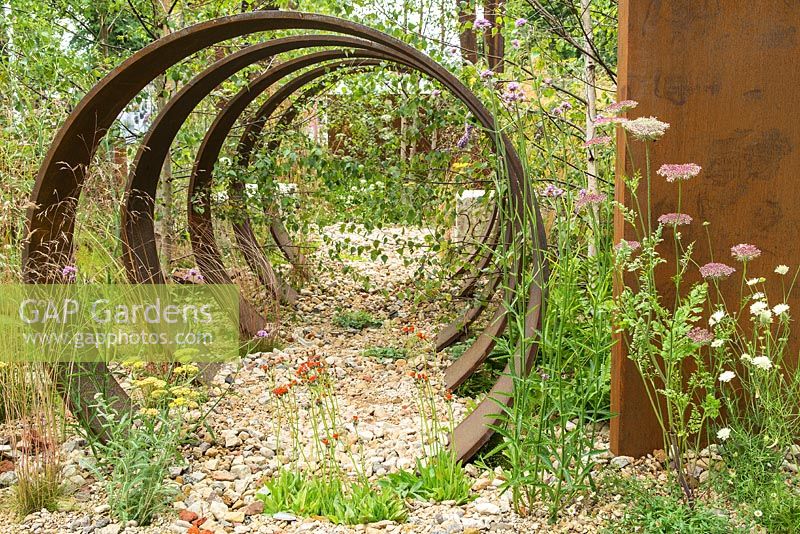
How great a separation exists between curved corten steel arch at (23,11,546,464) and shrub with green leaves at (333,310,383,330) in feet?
7.77

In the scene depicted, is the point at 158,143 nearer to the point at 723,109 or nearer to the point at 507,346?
the point at 507,346

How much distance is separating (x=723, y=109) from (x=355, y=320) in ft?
11.1

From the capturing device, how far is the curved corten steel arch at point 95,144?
10.4ft

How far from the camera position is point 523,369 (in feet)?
8.73

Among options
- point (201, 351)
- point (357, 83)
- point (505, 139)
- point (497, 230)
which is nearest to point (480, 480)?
point (505, 139)

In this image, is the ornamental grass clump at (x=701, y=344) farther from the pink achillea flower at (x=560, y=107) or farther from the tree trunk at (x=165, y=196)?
the tree trunk at (x=165, y=196)

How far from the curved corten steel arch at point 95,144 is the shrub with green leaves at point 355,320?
2368mm

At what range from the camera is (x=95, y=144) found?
3.55 meters

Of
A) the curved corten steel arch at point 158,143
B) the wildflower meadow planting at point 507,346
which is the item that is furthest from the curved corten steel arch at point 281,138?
the curved corten steel arch at point 158,143

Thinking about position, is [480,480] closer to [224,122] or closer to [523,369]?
[523,369]

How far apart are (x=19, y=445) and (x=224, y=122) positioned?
262 centimetres

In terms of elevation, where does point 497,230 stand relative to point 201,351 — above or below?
above

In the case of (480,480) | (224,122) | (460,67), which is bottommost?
(480,480)

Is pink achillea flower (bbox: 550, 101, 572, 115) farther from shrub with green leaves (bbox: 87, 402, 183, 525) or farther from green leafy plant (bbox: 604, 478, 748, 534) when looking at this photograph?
shrub with green leaves (bbox: 87, 402, 183, 525)
